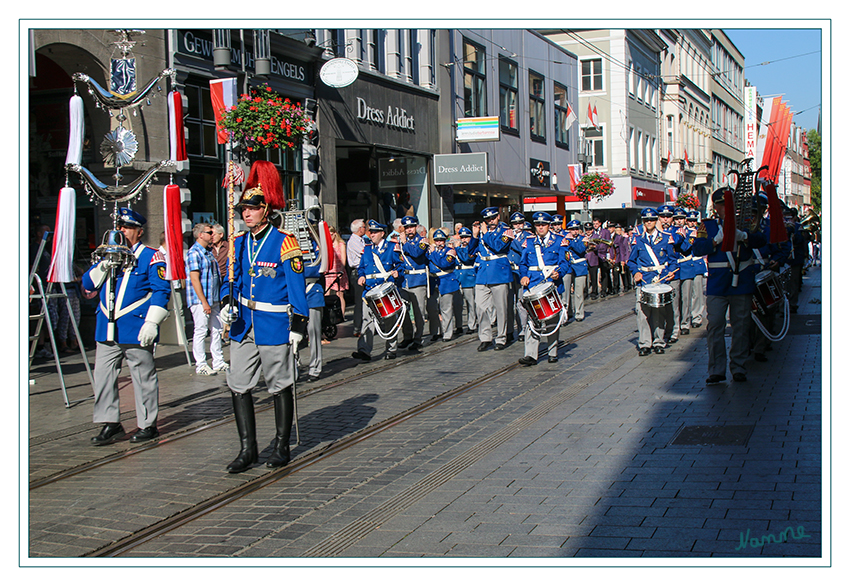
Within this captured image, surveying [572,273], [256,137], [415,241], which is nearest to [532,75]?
[572,273]

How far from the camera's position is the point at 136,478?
607 cm

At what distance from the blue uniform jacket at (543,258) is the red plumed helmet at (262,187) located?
5.54 metres

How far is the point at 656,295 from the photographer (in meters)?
11.0

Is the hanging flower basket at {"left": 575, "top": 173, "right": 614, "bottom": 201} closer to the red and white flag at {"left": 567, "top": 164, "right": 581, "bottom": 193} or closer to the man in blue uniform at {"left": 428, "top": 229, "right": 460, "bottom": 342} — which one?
the red and white flag at {"left": 567, "top": 164, "right": 581, "bottom": 193}

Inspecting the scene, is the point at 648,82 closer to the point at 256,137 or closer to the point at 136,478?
the point at 256,137

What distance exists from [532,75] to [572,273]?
54.9 feet

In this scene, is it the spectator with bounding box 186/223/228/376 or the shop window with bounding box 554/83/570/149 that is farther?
the shop window with bounding box 554/83/570/149

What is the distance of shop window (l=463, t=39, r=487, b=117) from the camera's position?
26703 millimetres

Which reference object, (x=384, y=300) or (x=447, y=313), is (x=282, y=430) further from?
(x=447, y=313)

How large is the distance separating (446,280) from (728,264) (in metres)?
5.65

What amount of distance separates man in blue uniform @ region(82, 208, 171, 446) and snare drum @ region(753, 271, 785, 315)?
625cm

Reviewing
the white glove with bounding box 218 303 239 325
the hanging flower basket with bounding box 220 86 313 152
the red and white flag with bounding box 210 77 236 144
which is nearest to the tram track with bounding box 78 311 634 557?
the white glove with bounding box 218 303 239 325
